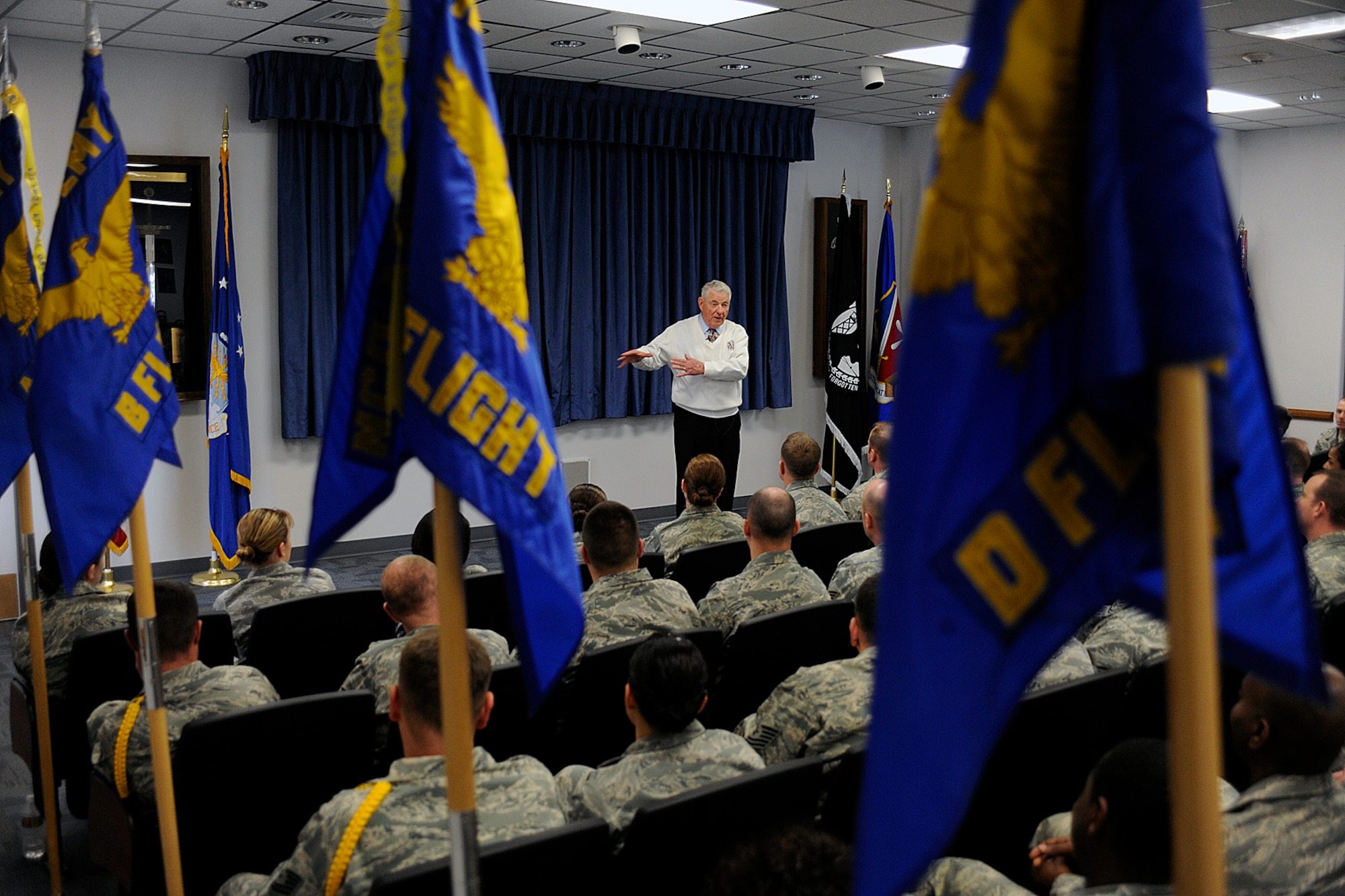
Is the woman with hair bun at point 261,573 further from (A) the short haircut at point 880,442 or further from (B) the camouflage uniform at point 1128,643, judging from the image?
(A) the short haircut at point 880,442

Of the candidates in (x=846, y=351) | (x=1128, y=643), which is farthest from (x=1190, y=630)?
(x=846, y=351)

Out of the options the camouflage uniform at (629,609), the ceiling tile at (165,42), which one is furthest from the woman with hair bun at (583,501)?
the ceiling tile at (165,42)

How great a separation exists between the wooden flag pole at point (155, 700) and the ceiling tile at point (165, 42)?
515 cm

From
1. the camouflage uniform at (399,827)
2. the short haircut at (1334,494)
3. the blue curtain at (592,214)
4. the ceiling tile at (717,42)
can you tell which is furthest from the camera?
the blue curtain at (592,214)

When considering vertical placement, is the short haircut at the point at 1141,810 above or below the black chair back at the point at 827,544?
above

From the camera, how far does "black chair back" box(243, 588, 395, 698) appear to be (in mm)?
3523

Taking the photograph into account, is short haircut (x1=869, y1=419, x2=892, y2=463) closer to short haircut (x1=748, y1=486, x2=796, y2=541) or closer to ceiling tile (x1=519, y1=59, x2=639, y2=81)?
short haircut (x1=748, y1=486, x2=796, y2=541)

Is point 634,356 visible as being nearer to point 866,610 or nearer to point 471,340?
point 866,610

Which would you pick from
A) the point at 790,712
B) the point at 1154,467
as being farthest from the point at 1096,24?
the point at 790,712

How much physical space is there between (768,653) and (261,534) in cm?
175

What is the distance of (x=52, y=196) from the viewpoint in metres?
6.72

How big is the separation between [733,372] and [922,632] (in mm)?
6372

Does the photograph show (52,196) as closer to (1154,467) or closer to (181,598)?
(181,598)

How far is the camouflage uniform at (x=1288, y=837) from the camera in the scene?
170 cm
